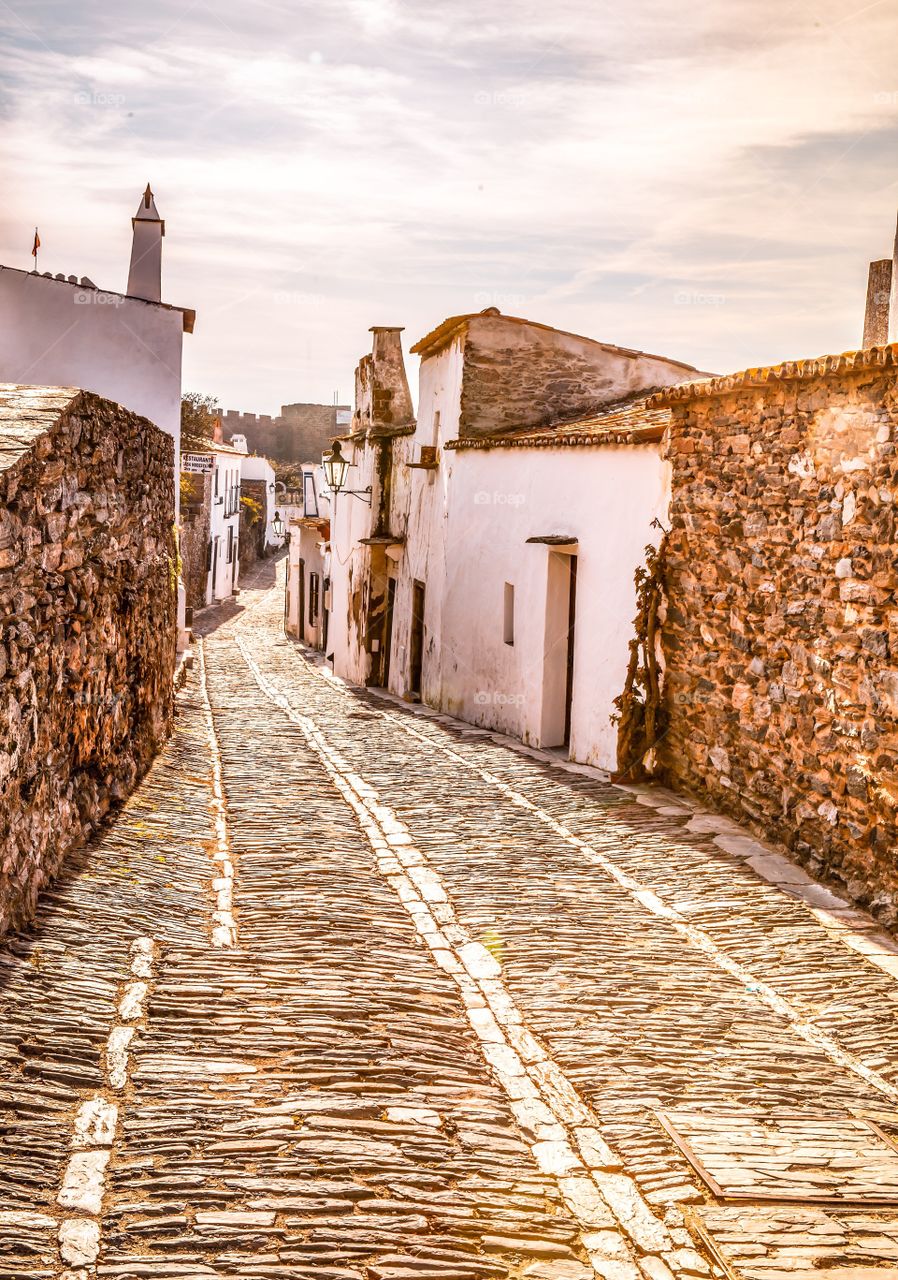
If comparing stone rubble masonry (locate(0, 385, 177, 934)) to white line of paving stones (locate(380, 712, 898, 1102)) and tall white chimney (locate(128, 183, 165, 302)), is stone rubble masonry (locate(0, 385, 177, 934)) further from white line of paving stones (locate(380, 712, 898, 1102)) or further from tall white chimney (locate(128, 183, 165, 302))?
tall white chimney (locate(128, 183, 165, 302))

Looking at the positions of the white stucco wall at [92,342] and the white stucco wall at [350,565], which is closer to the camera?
the white stucco wall at [92,342]

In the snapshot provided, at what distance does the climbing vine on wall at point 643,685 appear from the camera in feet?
32.9

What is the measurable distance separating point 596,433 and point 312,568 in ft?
76.4

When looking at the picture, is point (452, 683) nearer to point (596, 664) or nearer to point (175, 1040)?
point (596, 664)

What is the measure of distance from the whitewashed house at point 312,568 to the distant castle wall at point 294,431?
2715 cm

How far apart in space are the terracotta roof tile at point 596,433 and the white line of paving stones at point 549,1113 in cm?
489

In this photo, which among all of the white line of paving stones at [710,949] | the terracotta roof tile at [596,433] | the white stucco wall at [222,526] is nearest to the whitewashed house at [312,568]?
the white stucco wall at [222,526]

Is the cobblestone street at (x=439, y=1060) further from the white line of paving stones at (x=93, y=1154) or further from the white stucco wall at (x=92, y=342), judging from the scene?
the white stucco wall at (x=92, y=342)

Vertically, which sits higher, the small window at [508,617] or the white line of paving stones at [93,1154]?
the small window at [508,617]

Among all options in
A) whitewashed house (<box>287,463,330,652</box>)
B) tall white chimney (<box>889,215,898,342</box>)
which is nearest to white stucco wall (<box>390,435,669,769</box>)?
tall white chimney (<box>889,215,898,342</box>)

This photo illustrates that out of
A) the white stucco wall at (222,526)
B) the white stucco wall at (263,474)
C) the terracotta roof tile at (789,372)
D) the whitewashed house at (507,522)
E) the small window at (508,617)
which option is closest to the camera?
the terracotta roof tile at (789,372)

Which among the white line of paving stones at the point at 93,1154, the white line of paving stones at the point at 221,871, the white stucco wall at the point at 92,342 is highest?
the white stucco wall at the point at 92,342

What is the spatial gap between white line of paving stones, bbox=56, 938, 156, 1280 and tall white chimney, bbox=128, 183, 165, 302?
1640cm

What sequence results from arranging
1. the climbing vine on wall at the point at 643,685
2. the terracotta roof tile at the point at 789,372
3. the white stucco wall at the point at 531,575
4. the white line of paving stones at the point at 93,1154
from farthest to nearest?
the white stucco wall at the point at 531,575
the climbing vine on wall at the point at 643,685
the terracotta roof tile at the point at 789,372
the white line of paving stones at the point at 93,1154
